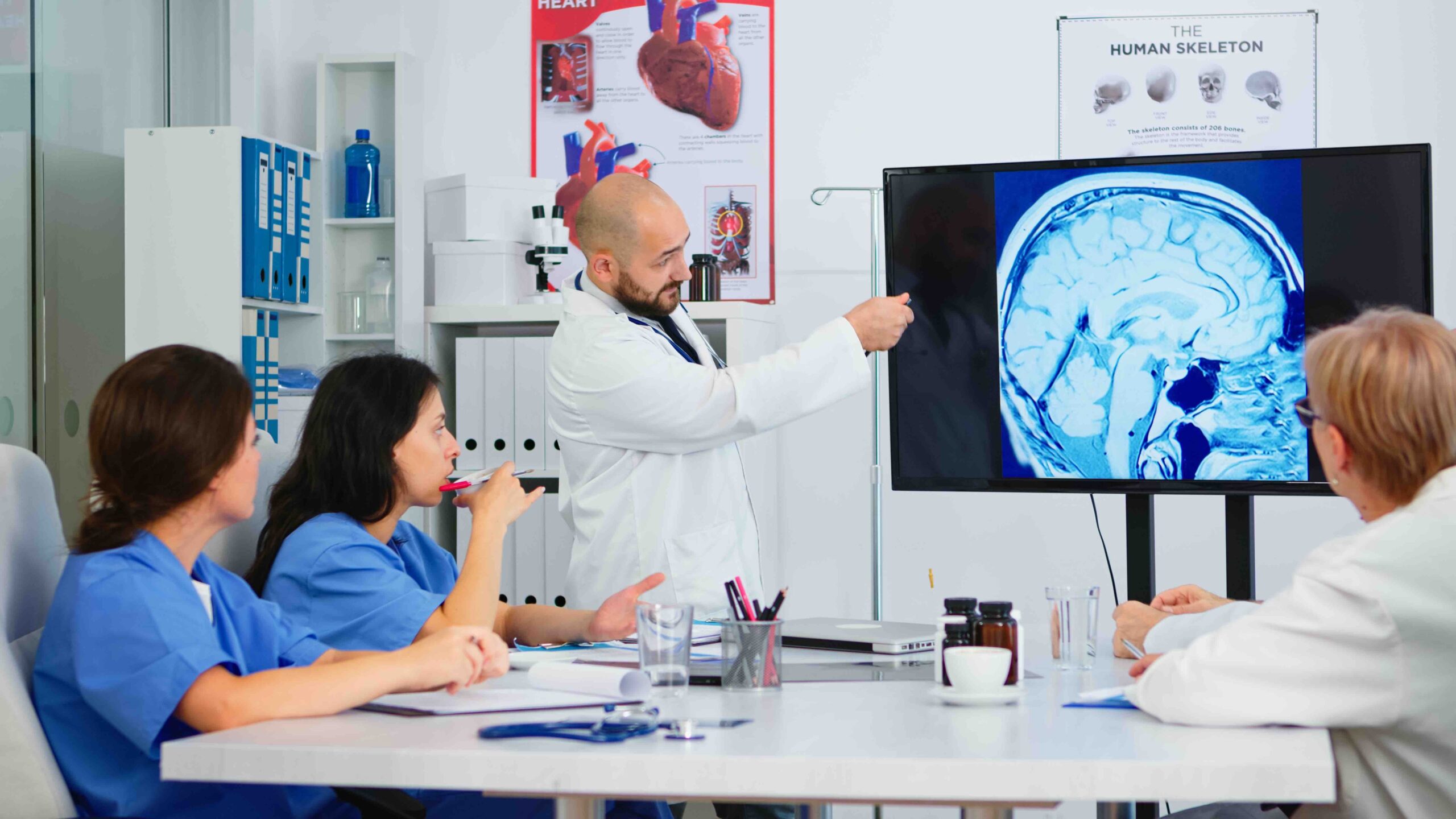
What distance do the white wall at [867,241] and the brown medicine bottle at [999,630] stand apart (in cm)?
214

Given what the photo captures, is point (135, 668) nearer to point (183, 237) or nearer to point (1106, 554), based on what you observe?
point (1106, 554)

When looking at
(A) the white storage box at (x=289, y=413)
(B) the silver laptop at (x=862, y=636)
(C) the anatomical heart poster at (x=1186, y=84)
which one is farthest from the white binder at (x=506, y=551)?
(C) the anatomical heart poster at (x=1186, y=84)

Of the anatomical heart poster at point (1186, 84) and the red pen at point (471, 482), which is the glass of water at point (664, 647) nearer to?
the red pen at point (471, 482)

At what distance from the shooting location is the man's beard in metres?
2.56

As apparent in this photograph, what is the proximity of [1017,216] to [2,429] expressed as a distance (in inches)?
91.8

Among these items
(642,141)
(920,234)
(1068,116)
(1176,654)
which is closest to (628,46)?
(642,141)

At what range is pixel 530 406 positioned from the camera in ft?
11.4

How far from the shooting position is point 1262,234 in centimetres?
224

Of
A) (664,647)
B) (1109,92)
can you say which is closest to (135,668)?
(664,647)

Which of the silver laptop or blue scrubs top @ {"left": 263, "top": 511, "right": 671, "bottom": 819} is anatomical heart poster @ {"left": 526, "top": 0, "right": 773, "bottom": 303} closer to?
the silver laptop

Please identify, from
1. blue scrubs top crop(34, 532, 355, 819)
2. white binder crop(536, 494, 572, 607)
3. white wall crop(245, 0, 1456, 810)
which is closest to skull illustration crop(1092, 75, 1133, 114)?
white wall crop(245, 0, 1456, 810)

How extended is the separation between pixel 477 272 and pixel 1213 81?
2058 millimetres

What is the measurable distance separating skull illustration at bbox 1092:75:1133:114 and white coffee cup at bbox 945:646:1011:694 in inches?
99.6

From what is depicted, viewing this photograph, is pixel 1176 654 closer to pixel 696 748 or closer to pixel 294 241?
pixel 696 748
